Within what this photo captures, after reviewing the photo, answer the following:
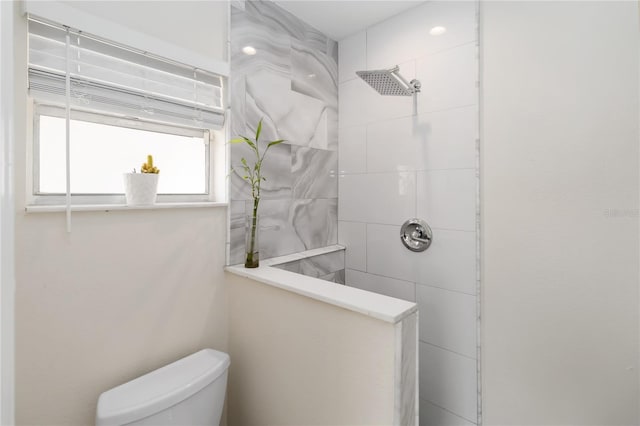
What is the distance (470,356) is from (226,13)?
1.96 metres

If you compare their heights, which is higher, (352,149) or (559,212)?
(352,149)

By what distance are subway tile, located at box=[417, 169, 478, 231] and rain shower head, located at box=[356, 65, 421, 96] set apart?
0.43 meters

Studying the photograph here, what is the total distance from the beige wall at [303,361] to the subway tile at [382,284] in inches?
30.0

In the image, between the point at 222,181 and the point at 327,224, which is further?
the point at 327,224

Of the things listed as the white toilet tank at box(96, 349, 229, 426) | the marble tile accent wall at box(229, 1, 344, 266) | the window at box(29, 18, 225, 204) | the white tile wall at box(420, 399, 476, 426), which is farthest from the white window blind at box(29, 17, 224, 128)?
the white tile wall at box(420, 399, 476, 426)

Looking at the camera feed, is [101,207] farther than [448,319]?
No

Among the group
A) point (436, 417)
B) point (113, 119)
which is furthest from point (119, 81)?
point (436, 417)

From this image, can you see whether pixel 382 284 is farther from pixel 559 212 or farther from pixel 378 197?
pixel 559 212

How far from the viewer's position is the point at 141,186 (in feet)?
3.76

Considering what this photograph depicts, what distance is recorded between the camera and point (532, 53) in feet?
4.17

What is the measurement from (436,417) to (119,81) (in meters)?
2.07

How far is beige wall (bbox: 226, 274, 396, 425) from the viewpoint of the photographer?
95cm

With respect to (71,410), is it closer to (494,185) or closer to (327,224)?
(327,224)

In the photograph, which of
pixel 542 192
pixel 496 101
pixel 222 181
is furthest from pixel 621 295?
pixel 222 181
